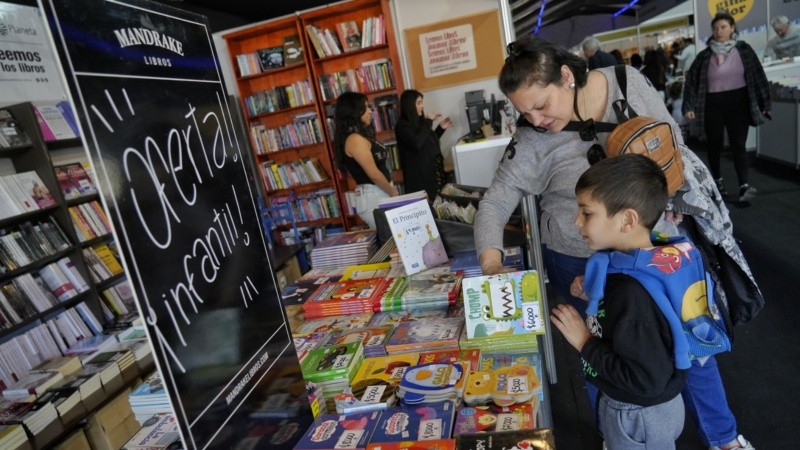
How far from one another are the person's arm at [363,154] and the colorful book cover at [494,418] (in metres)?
2.59

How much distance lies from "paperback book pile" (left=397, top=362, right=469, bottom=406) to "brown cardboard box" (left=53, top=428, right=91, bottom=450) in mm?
2268

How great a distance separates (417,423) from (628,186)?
764 mm

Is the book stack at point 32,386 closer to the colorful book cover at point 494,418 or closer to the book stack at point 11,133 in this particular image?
the book stack at point 11,133

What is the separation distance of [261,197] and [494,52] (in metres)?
3.20

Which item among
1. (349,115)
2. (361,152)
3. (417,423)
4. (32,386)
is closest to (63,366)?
(32,386)

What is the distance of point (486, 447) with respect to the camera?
98cm

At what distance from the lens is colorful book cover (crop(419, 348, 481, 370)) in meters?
1.39

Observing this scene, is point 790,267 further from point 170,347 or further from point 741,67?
point 170,347

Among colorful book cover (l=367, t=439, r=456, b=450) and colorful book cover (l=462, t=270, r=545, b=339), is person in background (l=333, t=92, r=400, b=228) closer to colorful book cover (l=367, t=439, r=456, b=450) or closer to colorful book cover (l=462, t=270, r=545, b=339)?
colorful book cover (l=462, t=270, r=545, b=339)

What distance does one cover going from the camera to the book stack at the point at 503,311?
144 centimetres

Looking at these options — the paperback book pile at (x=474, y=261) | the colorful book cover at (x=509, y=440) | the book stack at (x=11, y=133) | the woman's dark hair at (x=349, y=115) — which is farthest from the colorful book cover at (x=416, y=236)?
the book stack at (x=11, y=133)

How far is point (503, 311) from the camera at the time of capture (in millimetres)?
1472

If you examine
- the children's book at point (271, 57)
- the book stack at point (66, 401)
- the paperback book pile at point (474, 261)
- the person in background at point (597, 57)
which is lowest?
the book stack at point (66, 401)

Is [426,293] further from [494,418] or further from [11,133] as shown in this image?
[11,133]
